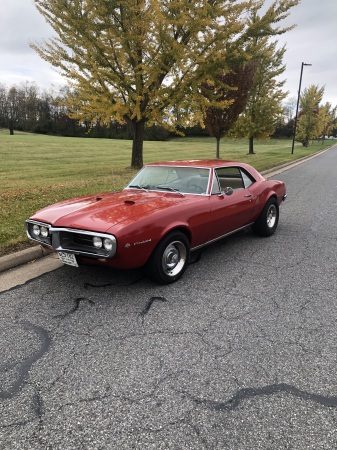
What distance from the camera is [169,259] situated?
379cm

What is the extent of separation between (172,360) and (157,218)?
4.90ft

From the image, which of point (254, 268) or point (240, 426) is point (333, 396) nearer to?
point (240, 426)

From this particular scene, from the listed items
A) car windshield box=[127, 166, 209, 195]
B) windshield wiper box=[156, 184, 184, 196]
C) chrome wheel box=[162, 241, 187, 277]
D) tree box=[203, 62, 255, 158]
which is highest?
tree box=[203, 62, 255, 158]

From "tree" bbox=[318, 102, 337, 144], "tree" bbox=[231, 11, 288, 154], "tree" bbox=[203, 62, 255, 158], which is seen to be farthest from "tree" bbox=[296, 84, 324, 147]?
"tree" bbox=[203, 62, 255, 158]

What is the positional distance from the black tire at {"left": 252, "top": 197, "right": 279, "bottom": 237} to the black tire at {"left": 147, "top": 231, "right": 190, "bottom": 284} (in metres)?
2.07

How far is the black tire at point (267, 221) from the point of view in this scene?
553 centimetres

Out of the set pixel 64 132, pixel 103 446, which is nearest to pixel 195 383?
pixel 103 446

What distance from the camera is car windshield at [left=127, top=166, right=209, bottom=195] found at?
450 cm

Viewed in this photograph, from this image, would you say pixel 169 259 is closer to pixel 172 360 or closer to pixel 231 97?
pixel 172 360

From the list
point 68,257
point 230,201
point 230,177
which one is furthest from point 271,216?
point 68,257

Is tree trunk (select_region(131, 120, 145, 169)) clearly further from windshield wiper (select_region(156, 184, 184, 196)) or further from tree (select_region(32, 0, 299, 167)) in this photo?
windshield wiper (select_region(156, 184, 184, 196))

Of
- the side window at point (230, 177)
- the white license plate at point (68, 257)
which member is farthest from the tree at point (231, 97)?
the white license plate at point (68, 257)

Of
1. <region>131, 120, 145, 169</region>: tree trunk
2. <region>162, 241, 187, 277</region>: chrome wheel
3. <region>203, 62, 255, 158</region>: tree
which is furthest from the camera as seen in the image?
<region>203, 62, 255, 158</region>: tree

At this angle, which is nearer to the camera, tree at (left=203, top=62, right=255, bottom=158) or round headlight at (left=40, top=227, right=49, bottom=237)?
round headlight at (left=40, top=227, right=49, bottom=237)
